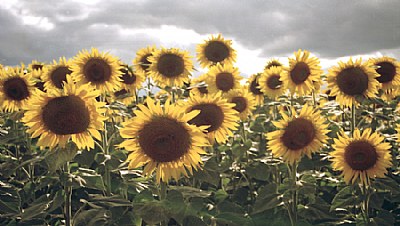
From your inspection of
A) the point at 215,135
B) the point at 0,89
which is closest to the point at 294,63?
the point at 215,135

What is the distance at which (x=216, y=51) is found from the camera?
832 centimetres

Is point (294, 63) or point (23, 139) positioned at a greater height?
point (294, 63)

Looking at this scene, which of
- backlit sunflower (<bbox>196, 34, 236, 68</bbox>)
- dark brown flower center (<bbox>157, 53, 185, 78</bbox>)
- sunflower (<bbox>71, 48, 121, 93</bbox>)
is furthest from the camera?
backlit sunflower (<bbox>196, 34, 236, 68</bbox>)

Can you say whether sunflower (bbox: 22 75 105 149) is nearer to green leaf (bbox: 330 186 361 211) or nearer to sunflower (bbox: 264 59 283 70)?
green leaf (bbox: 330 186 361 211)

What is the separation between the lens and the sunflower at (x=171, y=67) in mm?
6969

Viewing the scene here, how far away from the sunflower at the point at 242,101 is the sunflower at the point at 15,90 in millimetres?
2692

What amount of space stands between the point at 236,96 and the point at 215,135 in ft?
7.33

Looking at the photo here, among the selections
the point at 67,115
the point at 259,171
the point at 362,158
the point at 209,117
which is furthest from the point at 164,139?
the point at 362,158

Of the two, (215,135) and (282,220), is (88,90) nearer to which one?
(215,135)


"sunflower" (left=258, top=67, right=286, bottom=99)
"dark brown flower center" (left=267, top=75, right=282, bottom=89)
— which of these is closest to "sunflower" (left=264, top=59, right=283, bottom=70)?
"sunflower" (left=258, top=67, right=286, bottom=99)

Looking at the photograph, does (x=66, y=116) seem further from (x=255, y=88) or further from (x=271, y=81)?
(x=255, y=88)

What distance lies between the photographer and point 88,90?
3.70 metres

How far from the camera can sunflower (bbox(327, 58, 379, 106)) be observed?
577 centimetres

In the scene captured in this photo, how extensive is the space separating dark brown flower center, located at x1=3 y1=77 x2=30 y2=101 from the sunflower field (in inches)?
0.6
